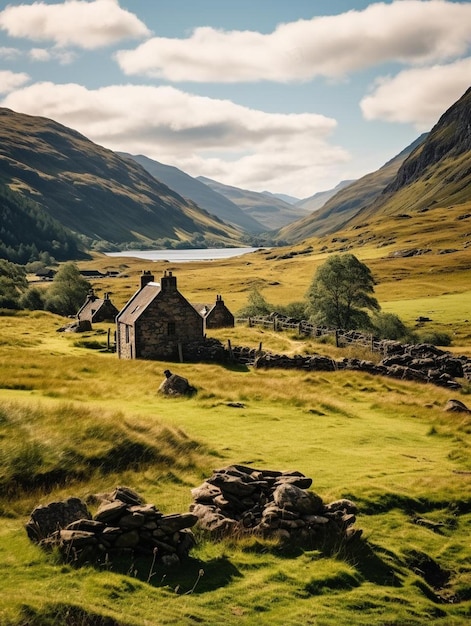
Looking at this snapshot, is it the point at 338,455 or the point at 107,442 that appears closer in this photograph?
the point at 107,442

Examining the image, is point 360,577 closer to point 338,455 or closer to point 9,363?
point 338,455

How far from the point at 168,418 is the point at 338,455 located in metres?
8.34

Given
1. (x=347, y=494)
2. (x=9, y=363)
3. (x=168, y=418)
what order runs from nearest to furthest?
1. (x=347, y=494)
2. (x=168, y=418)
3. (x=9, y=363)

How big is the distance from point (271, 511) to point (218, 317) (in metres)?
60.8

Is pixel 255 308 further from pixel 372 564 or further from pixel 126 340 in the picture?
pixel 372 564

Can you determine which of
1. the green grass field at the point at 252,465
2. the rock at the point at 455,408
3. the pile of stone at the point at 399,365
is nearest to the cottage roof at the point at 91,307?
the pile of stone at the point at 399,365

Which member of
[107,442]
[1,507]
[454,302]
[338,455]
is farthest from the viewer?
[454,302]

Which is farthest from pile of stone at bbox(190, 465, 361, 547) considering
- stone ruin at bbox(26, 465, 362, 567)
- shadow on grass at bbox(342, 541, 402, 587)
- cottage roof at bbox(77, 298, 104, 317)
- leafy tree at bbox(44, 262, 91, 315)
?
leafy tree at bbox(44, 262, 91, 315)

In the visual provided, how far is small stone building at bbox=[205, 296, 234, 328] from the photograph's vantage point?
247 ft

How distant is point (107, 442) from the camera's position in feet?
65.4

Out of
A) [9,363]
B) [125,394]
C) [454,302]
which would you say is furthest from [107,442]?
[454,302]

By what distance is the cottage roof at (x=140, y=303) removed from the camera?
53.1 meters

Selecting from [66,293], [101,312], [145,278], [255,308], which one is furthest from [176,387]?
[66,293]

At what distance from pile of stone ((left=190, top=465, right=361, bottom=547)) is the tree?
59.7m
